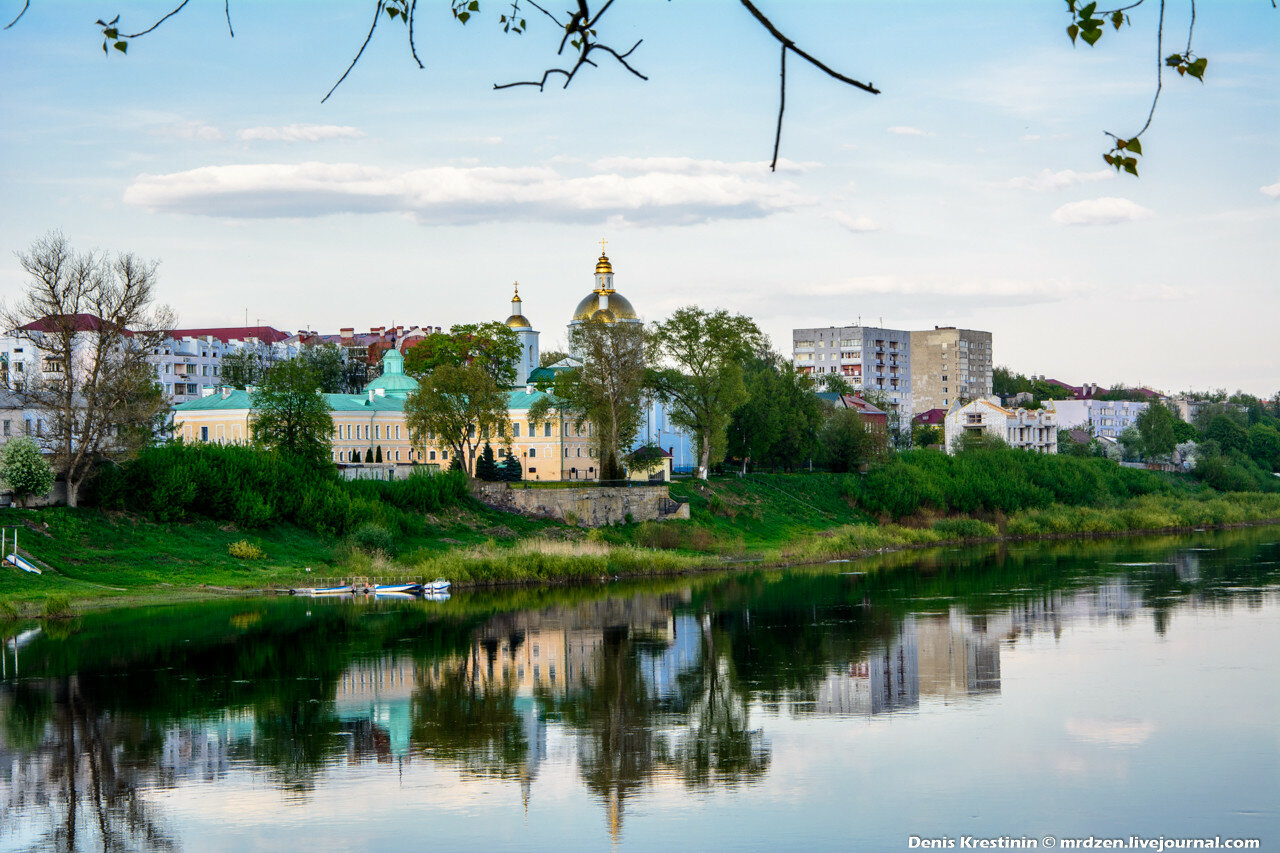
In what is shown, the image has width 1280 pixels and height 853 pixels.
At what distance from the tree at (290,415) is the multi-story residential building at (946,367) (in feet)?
373

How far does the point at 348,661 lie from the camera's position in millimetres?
33625

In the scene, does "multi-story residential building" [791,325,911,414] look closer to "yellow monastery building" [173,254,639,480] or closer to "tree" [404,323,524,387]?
"tree" [404,323,524,387]

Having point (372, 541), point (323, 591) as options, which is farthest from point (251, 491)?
point (323, 591)

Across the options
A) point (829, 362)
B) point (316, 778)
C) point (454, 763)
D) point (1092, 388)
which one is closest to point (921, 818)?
point (454, 763)

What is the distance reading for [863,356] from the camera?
162125 millimetres

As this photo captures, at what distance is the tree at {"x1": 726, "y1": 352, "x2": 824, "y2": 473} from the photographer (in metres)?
82.1

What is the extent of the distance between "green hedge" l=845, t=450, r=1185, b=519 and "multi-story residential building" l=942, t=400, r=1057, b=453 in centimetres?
3493

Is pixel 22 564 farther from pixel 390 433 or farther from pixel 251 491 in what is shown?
pixel 390 433

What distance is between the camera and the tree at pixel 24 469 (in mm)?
48000

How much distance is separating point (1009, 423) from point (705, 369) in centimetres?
5726

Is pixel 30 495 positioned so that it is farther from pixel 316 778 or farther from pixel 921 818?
pixel 921 818

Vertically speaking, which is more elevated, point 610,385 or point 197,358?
point 197,358

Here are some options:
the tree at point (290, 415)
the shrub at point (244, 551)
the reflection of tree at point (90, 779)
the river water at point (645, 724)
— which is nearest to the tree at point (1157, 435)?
the river water at point (645, 724)

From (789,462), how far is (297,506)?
3652 cm
